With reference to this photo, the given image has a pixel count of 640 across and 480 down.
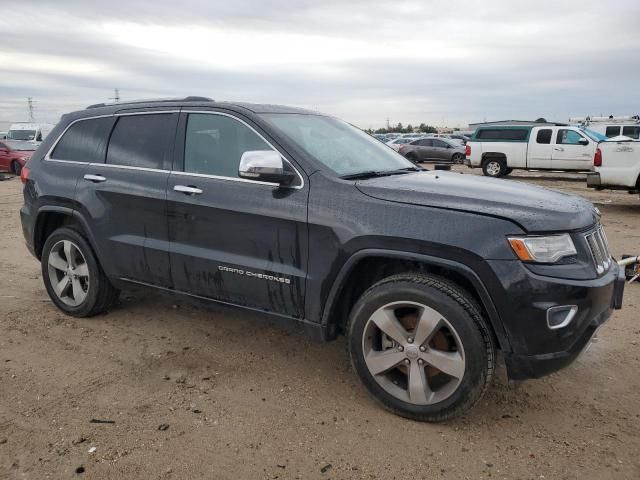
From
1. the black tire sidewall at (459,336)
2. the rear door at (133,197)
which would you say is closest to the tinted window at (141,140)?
the rear door at (133,197)

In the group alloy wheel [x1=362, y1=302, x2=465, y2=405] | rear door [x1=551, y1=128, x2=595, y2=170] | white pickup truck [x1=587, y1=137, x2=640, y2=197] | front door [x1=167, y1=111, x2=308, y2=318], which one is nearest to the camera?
alloy wheel [x1=362, y1=302, x2=465, y2=405]

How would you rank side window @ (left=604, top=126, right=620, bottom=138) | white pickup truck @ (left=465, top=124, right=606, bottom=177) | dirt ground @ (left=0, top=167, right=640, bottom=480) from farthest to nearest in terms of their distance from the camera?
side window @ (left=604, top=126, right=620, bottom=138), white pickup truck @ (left=465, top=124, right=606, bottom=177), dirt ground @ (left=0, top=167, right=640, bottom=480)

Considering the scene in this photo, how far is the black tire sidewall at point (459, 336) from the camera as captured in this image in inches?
112

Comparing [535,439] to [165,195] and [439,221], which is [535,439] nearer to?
[439,221]

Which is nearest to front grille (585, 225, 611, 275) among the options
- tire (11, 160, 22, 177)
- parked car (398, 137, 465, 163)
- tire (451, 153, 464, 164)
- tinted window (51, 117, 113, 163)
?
tinted window (51, 117, 113, 163)

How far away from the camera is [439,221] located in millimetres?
2898

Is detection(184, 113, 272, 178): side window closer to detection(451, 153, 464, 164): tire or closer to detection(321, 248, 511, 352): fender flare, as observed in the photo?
detection(321, 248, 511, 352): fender flare

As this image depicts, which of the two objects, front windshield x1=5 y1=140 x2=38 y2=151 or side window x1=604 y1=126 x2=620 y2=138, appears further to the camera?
side window x1=604 y1=126 x2=620 y2=138

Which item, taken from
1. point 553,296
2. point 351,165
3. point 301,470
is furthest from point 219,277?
point 553,296

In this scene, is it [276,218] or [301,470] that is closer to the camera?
[301,470]

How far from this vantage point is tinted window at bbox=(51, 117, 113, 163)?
4410 mm

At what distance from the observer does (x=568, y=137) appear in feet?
60.4

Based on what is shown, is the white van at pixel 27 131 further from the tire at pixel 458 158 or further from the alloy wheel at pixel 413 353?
the alloy wheel at pixel 413 353

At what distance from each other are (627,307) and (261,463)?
12.4ft
